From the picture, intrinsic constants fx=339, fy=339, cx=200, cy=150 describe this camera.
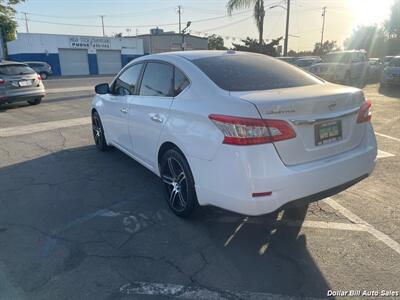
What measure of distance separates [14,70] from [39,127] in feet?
14.0

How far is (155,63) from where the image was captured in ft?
13.7

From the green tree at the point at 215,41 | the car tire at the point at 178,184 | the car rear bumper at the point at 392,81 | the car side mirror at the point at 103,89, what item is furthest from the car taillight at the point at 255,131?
the green tree at the point at 215,41

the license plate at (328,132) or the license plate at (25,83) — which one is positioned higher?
the license plate at (328,132)

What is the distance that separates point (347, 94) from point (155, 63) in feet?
7.36

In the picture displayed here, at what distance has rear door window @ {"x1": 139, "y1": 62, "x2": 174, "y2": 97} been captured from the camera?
376cm

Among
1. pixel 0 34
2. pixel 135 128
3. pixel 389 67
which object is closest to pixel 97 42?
pixel 0 34

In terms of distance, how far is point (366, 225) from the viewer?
11.3 ft

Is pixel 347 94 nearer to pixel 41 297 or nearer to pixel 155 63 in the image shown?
pixel 155 63

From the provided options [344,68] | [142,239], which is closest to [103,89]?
[142,239]

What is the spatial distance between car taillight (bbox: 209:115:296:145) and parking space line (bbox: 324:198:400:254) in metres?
1.42

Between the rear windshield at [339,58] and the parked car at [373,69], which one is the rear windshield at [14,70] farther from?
the parked car at [373,69]

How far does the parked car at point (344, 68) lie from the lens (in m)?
17.4

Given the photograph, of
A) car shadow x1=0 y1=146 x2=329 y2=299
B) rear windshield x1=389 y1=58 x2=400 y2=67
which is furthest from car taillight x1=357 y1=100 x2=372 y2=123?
rear windshield x1=389 y1=58 x2=400 y2=67

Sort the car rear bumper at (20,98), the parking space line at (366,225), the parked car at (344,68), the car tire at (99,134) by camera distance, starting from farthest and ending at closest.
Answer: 1. the parked car at (344,68)
2. the car rear bumper at (20,98)
3. the car tire at (99,134)
4. the parking space line at (366,225)
